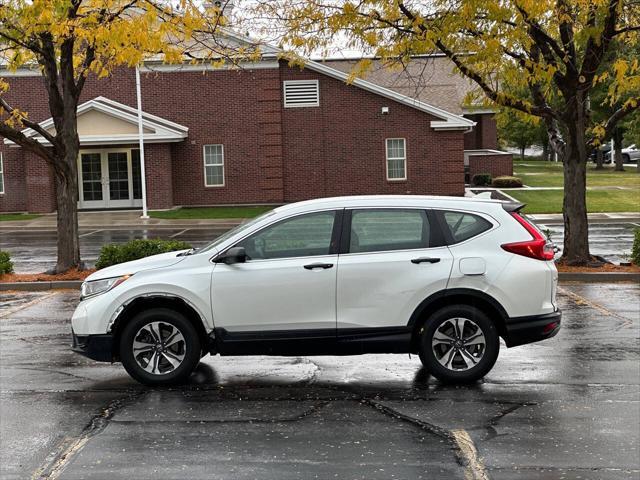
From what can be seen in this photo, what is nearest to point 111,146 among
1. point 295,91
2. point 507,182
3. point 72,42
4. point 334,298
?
point 295,91

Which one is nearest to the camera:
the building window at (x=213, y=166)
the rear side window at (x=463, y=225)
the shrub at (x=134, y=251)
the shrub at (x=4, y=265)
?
the rear side window at (x=463, y=225)

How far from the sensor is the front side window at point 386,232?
8.16m

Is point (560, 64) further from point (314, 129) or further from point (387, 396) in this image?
point (314, 129)

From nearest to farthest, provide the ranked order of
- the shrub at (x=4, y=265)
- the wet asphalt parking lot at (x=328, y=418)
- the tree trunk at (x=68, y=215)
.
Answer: the wet asphalt parking lot at (x=328, y=418), the shrub at (x=4, y=265), the tree trunk at (x=68, y=215)

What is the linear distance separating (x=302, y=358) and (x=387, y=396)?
1.74 metres

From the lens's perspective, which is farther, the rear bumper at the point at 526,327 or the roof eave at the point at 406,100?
the roof eave at the point at 406,100

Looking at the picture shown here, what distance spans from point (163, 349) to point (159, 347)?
4 cm

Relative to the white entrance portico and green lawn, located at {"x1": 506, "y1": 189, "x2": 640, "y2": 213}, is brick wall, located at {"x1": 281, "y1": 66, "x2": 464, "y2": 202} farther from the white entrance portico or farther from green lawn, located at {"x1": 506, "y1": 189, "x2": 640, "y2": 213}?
the white entrance portico

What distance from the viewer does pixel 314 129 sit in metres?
35.2

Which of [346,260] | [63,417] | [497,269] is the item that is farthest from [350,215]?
[63,417]

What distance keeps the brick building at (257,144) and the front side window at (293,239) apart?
2662 centimetres

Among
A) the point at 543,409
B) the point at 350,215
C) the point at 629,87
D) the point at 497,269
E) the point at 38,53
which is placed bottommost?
the point at 543,409

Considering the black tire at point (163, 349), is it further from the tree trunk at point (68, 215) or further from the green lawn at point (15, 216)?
the green lawn at point (15, 216)

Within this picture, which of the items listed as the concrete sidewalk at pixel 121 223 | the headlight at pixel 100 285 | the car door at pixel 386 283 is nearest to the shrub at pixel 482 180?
the concrete sidewalk at pixel 121 223
